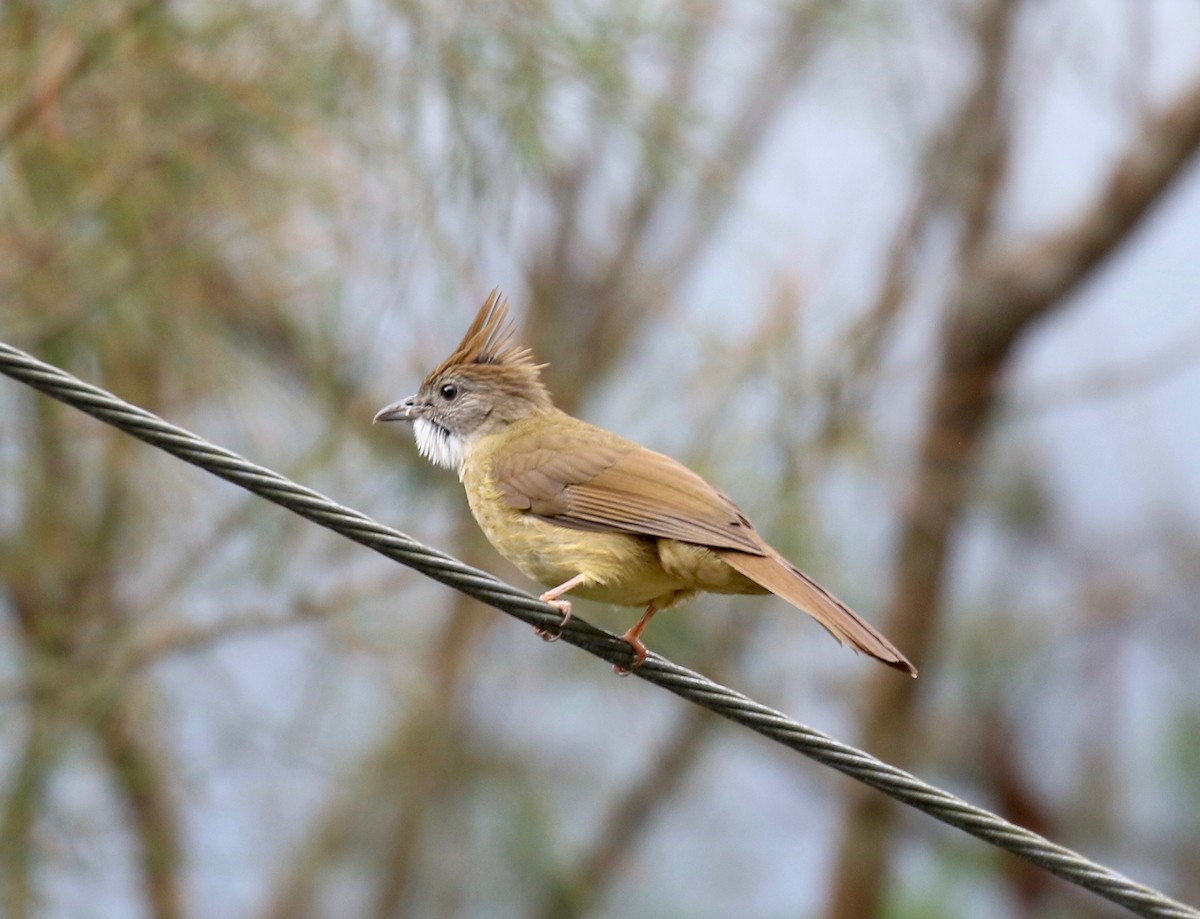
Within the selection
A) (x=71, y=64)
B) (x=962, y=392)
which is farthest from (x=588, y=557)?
(x=962, y=392)

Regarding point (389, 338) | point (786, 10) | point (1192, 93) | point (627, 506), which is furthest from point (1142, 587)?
point (627, 506)

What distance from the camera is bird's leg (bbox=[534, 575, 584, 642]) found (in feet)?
11.2

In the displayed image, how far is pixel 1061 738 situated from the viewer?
1066cm

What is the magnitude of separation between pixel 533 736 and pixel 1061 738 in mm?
3587

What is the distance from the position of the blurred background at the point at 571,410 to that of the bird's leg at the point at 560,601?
255 cm

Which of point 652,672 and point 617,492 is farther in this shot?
point 617,492

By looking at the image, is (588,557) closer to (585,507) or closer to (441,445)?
(585,507)

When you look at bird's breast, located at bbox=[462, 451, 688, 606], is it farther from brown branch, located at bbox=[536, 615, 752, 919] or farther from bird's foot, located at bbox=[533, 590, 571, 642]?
brown branch, located at bbox=[536, 615, 752, 919]

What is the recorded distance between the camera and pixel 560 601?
3529mm

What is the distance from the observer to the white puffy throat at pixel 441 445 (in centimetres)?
457

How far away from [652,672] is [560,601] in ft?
1.47

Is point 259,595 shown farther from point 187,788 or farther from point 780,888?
point 780,888

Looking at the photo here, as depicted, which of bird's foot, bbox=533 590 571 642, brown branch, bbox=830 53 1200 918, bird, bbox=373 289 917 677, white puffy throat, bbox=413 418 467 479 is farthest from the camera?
brown branch, bbox=830 53 1200 918

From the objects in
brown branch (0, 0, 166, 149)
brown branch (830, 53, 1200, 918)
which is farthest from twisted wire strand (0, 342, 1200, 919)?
brown branch (830, 53, 1200, 918)
